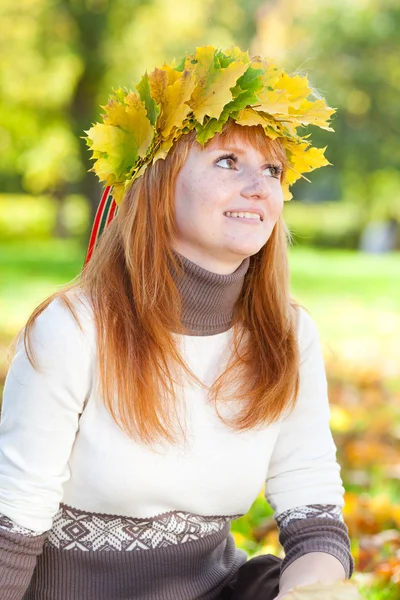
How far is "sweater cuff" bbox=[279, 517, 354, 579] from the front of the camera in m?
2.16

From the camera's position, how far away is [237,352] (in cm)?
226

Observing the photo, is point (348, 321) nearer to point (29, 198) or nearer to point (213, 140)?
point (213, 140)

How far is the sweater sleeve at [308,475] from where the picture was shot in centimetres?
222

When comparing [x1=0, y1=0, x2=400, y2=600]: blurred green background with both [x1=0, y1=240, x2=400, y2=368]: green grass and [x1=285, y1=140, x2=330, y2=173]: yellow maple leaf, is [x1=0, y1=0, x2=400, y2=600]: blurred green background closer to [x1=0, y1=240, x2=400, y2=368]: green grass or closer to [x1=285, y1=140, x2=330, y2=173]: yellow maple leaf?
[x1=0, y1=240, x2=400, y2=368]: green grass

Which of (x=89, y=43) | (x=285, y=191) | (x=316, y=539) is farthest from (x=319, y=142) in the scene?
(x=316, y=539)

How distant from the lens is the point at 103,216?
8.09 ft

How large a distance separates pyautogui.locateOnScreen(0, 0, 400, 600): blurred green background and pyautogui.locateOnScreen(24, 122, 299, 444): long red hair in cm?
93

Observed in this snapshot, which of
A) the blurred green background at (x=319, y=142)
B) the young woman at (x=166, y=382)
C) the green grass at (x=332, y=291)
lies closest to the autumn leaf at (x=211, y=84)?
the young woman at (x=166, y=382)

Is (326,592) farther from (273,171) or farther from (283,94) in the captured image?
(283,94)

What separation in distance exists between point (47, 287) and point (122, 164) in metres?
8.72

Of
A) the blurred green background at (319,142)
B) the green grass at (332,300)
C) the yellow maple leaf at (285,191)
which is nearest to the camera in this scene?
the yellow maple leaf at (285,191)

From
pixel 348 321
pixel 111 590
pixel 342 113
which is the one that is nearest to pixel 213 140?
pixel 111 590

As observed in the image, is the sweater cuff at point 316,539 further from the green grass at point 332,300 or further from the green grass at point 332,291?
the green grass at point 332,291

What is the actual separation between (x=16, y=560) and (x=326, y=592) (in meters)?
0.67
